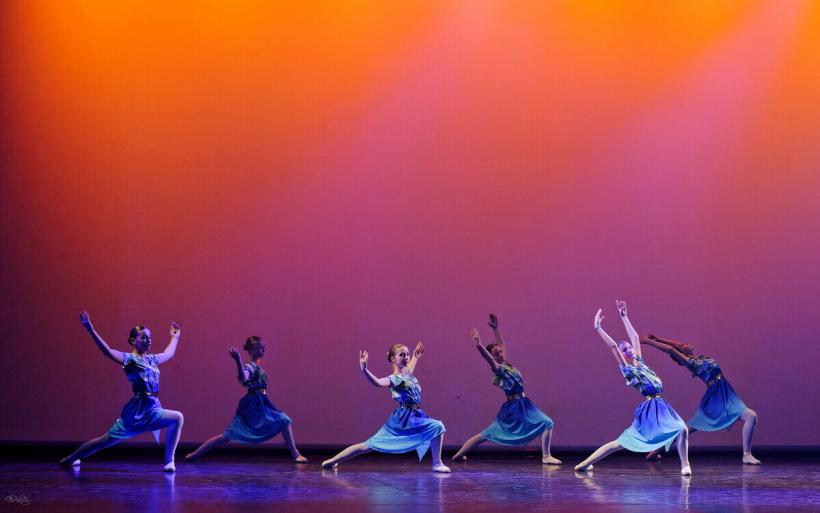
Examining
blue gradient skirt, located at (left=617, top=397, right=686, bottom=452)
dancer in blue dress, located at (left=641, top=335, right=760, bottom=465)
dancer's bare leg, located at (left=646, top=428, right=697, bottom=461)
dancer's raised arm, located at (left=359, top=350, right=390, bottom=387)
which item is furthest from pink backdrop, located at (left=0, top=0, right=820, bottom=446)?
blue gradient skirt, located at (left=617, top=397, right=686, bottom=452)

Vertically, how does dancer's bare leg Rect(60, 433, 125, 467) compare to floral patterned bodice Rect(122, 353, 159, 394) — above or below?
below

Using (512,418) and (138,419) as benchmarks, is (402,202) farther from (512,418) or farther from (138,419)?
(138,419)

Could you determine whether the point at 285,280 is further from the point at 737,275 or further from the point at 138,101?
the point at 737,275

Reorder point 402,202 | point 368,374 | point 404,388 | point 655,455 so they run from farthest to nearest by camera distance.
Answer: point 402,202
point 655,455
point 404,388
point 368,374

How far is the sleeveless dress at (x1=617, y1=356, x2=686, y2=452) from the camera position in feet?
22.4

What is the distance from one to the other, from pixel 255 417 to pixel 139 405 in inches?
49.3

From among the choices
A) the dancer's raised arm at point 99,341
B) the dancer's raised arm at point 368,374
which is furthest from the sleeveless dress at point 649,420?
the dancer's raised arm at point 99,341

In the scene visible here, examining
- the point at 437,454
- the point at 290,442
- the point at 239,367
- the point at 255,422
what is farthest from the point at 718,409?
the point at 239,367

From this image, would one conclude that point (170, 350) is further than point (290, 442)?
No

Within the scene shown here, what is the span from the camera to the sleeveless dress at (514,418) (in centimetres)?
791

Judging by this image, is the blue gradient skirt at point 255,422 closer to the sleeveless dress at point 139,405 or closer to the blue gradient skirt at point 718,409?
the sleeveless dress at point 139,405

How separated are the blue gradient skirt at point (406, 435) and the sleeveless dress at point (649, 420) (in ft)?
4.85

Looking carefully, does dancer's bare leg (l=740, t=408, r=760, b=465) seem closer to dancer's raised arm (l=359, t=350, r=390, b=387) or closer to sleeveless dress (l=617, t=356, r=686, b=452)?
sleeveless dress (l=617, t=356, r=686, b=452)

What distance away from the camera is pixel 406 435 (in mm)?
7105
